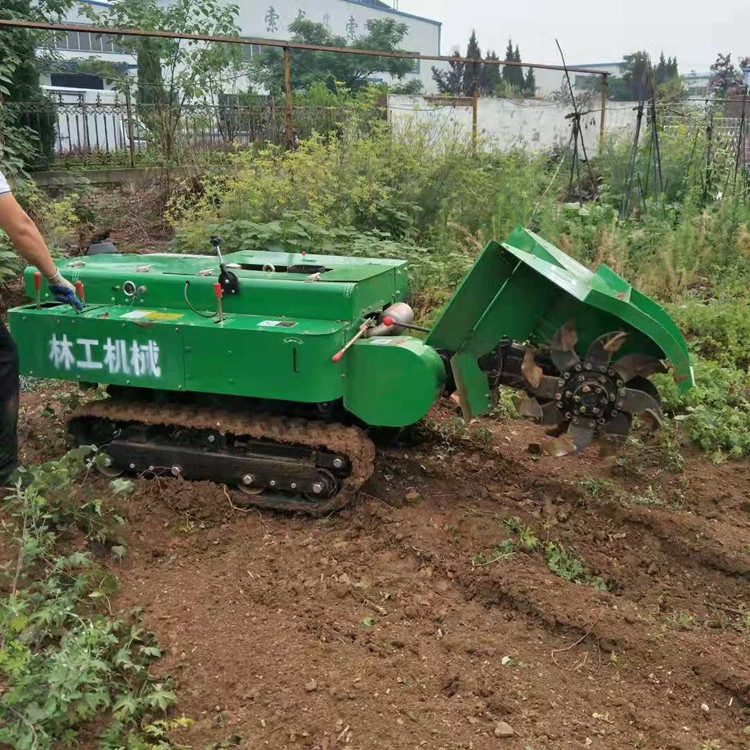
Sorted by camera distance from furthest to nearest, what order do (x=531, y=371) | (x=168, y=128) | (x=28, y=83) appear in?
(x=28, y=83), (x=168, y=128), (x=531, y=371)

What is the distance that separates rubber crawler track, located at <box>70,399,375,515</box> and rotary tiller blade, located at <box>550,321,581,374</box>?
3.46ft

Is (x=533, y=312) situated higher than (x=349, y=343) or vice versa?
(x=533, y=312)

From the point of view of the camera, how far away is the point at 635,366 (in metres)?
3.99

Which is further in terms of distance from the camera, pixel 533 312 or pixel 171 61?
pixel 171 61

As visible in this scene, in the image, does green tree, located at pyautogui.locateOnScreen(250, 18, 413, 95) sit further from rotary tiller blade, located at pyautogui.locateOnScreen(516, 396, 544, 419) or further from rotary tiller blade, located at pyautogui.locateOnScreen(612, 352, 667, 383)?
rotary tiller blade, located at pyautogui.locateOnScreen(612, 352, 667, 383)

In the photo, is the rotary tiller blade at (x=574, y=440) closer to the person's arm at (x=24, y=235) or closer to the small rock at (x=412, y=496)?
the small rock at (x=412, y=496)

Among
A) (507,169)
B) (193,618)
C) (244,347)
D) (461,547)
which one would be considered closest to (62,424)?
(244,347)

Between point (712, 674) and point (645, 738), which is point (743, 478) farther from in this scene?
point (645, 738)

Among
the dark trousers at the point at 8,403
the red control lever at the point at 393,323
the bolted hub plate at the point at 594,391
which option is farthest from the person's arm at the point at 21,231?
the bolted hub plate at the point at 594,391

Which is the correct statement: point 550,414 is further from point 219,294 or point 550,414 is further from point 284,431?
point 219,294

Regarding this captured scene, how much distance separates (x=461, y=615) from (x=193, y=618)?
111 cm

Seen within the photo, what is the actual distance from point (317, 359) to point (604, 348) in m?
1.32

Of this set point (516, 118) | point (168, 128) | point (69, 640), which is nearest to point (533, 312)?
point (69, 640)

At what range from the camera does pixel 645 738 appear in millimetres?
2967
